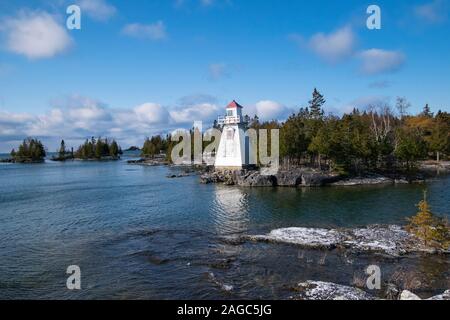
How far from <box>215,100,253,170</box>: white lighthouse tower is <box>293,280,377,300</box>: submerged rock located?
182ft

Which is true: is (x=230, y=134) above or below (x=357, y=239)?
above

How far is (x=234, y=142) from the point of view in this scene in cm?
7894

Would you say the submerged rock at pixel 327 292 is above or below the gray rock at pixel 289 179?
below

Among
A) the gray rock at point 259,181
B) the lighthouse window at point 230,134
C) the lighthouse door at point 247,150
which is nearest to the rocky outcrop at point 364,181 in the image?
the gray rock at point 259,181

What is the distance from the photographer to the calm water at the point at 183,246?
69.6 feet

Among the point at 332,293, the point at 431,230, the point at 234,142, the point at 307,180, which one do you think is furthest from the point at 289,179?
the point at 332,293

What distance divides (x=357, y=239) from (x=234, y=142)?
51.8 metres

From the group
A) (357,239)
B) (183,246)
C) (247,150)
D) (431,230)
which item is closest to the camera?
(431,230)

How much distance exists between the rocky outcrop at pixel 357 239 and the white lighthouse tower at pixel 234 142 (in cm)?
4474

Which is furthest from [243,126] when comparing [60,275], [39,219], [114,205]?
[60,275]

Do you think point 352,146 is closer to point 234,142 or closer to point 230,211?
point 234,142

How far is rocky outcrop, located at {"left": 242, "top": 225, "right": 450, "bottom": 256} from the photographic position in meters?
26.5

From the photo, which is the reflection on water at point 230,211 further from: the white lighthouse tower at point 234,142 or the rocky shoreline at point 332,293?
the white lighthouse tower at point 234,142
